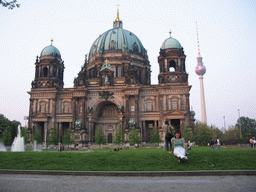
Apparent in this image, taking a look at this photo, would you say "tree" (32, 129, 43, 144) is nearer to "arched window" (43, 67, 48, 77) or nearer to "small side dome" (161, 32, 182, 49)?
"arched window" (43, 67, 48, 77)

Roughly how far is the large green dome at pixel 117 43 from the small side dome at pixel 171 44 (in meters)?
12.6

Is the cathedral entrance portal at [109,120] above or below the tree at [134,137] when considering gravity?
above

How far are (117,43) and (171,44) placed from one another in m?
18.7

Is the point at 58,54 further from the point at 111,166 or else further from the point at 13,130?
the point at 111,166

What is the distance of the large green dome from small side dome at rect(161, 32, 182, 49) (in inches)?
497

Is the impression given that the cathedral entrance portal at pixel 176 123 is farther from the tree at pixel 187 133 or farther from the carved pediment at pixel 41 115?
the carved pediment at pixel 41 115

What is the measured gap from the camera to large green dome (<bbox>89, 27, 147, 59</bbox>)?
240 feet

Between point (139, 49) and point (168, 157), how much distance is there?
62.5m

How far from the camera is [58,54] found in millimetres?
69188

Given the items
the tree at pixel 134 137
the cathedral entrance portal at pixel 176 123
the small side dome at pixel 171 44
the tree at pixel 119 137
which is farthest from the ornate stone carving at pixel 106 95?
the small side dome at pixel 171 44

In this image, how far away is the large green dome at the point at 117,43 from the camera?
240 feet

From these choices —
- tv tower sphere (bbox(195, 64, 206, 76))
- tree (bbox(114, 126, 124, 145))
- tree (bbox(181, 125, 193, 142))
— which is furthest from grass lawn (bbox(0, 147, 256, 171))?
tv tower sphere (bbox(195, 64, 206, 76))

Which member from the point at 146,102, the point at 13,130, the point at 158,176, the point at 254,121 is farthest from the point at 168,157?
the point at 254,121

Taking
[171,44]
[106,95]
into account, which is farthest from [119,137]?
[171,44]
